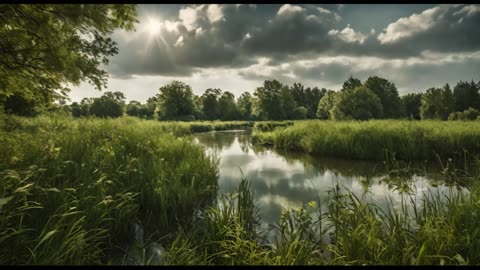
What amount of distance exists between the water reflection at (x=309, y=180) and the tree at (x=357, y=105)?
35.0m

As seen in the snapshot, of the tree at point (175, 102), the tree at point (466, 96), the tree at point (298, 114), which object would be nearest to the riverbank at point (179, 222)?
the tree at point (175, 102)

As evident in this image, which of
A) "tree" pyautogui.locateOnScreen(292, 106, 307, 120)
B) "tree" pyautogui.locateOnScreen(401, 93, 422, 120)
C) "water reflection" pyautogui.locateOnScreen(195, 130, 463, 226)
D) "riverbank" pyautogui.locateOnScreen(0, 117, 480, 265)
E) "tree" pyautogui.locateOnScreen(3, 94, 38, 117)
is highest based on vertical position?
"tree" pyautogui.locateOnScreen(401, 93, 422, 120)

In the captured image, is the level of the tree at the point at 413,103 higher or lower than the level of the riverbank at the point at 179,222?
higher

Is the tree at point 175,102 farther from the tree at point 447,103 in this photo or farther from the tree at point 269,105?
the tree at point 447,103

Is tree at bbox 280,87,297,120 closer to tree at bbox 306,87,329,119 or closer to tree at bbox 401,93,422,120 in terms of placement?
tree at bbox 306,87,329,119

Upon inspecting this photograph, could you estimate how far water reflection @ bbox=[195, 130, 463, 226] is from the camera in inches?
227

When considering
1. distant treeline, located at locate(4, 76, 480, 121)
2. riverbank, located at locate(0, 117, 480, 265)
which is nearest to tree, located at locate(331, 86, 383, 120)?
distant treeline, located at locate(4, 76, 480, 121)

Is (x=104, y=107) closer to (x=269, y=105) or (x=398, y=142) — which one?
(x=269, y=105)

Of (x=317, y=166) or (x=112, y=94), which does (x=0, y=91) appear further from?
(x=112, y=94)

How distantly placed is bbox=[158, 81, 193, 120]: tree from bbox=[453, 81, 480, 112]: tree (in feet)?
183

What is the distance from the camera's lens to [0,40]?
473cm

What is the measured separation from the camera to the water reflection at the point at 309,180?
18.9 ft

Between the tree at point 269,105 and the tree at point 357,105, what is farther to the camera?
the tree at point 269,105

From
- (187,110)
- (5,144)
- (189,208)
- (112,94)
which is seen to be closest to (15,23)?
(5,144)
